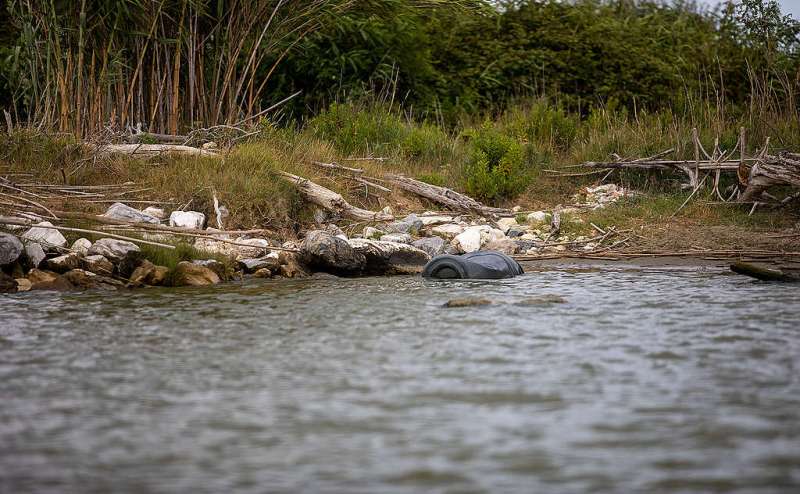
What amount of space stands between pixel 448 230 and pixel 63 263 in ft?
12.9

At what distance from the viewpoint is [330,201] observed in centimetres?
961

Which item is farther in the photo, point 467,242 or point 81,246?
point 467,242

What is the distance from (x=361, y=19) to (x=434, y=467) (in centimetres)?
1235

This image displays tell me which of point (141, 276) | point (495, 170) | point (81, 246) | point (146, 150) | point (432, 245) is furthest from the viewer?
point (495, 170)

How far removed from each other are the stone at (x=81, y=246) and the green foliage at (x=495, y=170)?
4724 millimetres

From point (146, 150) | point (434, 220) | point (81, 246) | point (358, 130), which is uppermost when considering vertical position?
point (358, 130)

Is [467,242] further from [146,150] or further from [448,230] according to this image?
[146,150]

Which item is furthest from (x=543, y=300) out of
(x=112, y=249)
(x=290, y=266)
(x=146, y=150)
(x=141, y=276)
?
(x=146, y=150)

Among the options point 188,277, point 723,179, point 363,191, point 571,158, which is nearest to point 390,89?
point 571,158

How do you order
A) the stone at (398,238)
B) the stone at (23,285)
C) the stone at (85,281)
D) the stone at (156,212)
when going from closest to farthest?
the stone at (23,285), the stone at (85,281), the stone at (398,238), the stone at (156,212)

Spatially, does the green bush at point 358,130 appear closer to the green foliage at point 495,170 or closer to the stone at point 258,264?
the green foliage at point 495,170

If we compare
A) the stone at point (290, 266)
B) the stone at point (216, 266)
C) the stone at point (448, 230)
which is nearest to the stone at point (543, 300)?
the stone at point (290, 266)

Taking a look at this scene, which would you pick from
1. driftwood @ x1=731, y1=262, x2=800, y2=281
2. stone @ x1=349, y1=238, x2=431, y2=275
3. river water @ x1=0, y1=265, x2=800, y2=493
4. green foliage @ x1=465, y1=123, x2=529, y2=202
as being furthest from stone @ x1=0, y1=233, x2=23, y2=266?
driftwood @ x1=731, y1=262, x2=800, y2=281

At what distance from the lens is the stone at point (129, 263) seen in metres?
7.60
